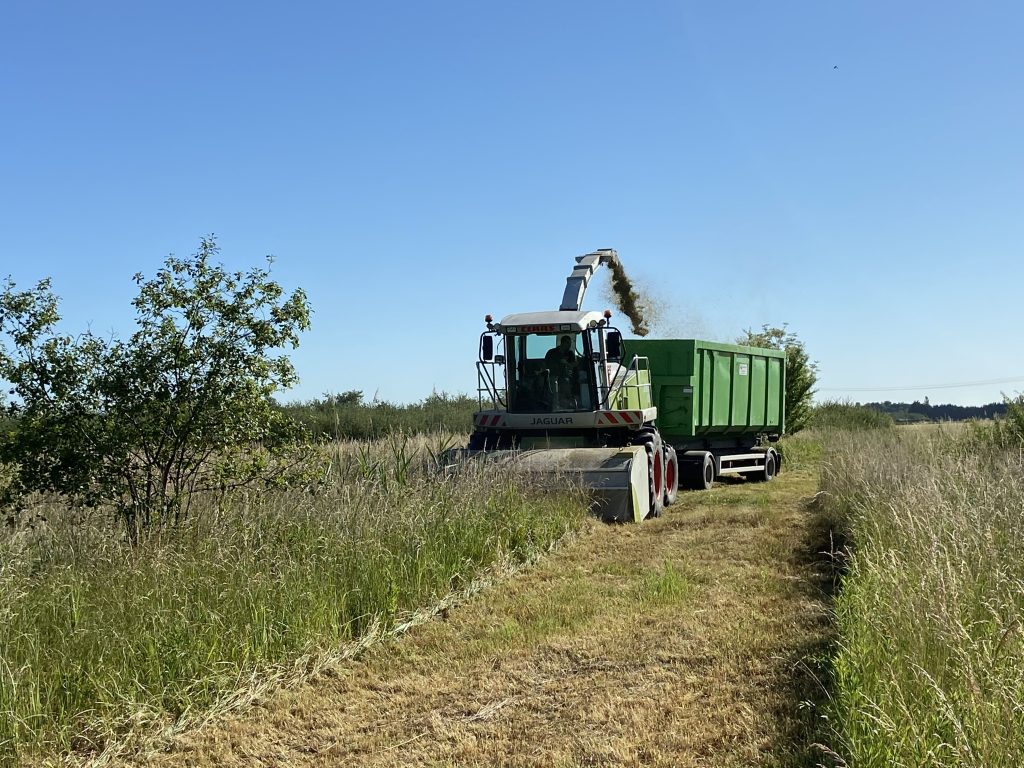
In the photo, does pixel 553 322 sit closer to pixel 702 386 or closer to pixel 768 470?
pixel 702 386

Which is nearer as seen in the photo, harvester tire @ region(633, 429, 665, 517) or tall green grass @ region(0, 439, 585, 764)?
tall green grass @ region(0, 439, 585, 764)

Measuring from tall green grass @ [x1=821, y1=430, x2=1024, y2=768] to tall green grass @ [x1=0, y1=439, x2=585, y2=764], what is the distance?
3066 mm

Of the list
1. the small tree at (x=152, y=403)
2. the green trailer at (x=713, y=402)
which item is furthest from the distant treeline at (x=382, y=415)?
the small tree at (x=152, y=403)

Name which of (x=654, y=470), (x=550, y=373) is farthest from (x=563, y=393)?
(x=654, y=470)

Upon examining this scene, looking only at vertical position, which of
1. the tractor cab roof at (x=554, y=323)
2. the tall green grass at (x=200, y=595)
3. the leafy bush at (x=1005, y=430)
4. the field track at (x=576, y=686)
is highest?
the tractor cab roof at (x=554, y=323)

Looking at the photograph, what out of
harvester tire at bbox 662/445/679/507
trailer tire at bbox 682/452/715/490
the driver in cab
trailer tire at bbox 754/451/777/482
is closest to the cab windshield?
the driver in cab

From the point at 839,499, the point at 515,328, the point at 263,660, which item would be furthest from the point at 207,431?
the point at 839,499

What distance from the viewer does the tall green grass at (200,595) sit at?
4.69 metres

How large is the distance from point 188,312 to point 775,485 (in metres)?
12.6

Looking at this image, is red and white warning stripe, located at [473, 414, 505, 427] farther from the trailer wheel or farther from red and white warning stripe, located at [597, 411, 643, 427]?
the trailer wheel

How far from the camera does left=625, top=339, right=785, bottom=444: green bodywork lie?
50.4 ft

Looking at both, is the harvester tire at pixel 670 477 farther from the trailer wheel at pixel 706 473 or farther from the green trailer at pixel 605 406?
the trailer wheel at pixel 706 473

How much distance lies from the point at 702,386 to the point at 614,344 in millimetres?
3763

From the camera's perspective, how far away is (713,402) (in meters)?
16.2
